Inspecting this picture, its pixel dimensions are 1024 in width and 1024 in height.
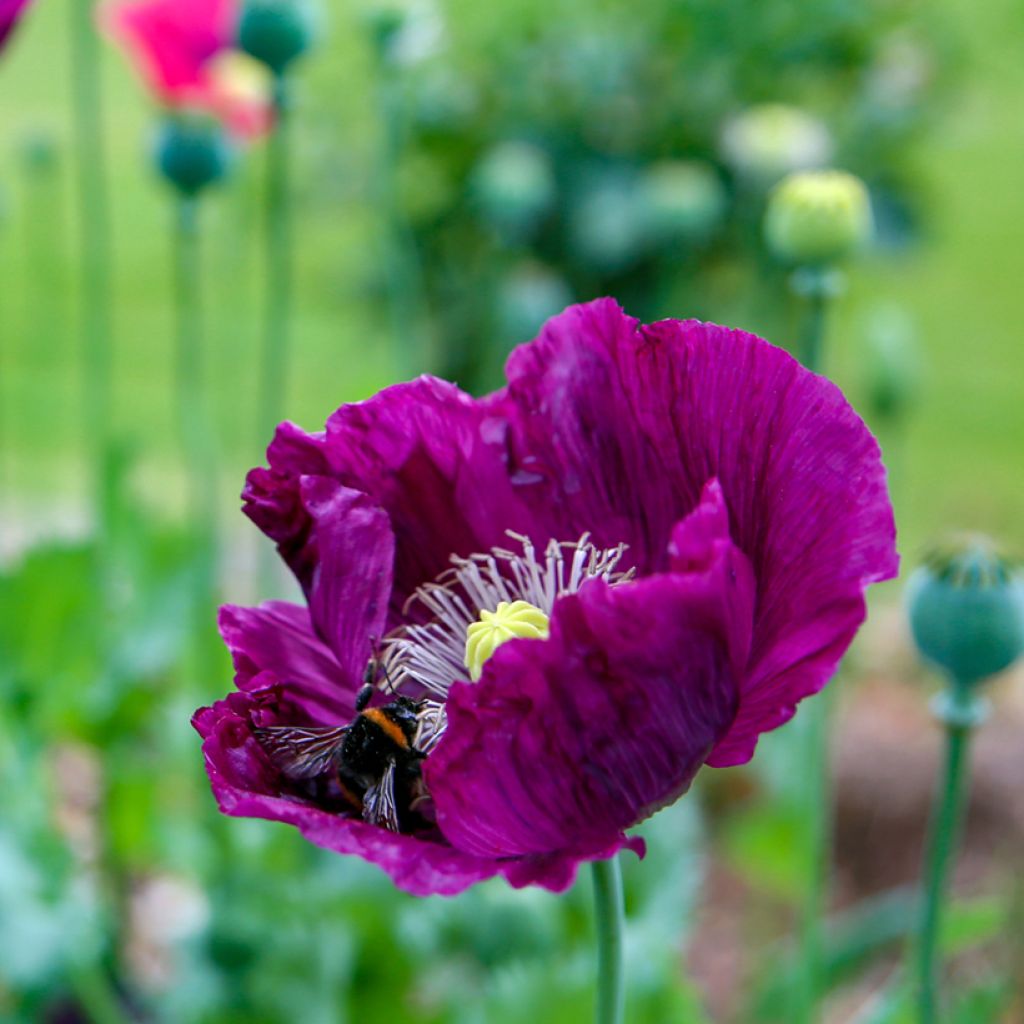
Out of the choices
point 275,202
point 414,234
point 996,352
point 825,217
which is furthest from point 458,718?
point 996,352

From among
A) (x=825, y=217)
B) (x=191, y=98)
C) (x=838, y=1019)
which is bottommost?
(x=838, y=1019)

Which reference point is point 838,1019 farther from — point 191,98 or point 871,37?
point 871,37

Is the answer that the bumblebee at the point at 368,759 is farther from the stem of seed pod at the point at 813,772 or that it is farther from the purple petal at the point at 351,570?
the stem of seed pod at the point at 813,772

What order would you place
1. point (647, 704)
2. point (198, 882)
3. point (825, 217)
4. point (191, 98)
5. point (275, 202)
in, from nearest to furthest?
point (647, 704) → point (825, 217) → point (275, 202) → point (198, 882) → point (191, 98)

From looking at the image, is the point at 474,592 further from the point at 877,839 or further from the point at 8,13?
the point at 877,839

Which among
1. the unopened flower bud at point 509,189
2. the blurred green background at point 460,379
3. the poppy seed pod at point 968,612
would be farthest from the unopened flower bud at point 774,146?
the poppy seed pod at point 968,612

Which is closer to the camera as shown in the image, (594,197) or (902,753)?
(902,753)

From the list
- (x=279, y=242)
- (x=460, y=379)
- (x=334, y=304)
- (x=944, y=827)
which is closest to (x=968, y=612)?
(x=944, y=827)
